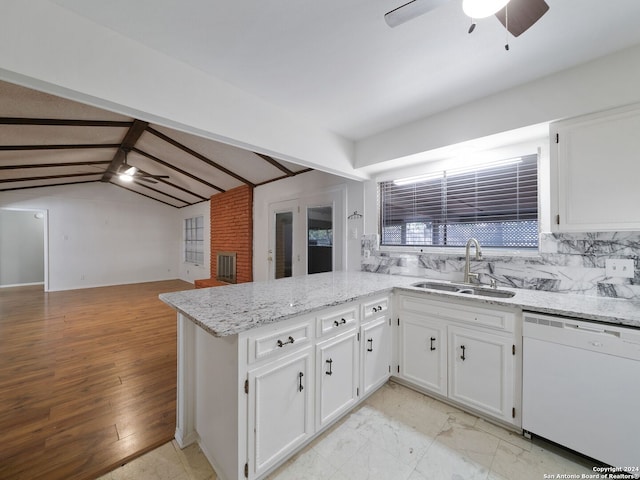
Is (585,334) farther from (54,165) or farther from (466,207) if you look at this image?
(54,165)

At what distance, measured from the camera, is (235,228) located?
5.41 m

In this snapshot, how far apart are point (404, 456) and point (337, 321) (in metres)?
0.87

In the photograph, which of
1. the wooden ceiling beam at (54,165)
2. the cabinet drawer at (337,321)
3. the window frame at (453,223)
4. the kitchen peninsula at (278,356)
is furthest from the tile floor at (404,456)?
the wooden ceiling beam at (54,165)

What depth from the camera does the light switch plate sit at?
1.67 metres

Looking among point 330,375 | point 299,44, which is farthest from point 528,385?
point 299,44

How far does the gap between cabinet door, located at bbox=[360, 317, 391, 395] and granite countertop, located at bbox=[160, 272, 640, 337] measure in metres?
0.30

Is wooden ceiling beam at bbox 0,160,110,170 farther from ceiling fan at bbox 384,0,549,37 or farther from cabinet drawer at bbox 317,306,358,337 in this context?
ceiling fan at bbox 384,0,549,37

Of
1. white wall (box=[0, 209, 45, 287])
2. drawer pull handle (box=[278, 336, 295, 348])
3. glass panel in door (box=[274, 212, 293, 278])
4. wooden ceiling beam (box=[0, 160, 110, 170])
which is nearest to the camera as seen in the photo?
drawer pull handle (box=[278, 336, 295, 348])

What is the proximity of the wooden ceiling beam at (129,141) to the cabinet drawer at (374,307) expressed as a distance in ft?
11.8

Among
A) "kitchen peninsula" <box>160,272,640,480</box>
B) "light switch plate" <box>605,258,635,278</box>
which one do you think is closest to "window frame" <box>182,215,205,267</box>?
"kitchen peninsula" <box>160,272,640,480</box>

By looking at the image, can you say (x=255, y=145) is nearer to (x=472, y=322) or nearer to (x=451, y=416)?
(x=472, y=322)

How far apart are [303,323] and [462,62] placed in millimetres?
1958

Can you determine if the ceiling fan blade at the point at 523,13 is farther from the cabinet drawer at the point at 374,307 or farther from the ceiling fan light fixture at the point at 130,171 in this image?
the ceiling fan light fixture at the point at 130,171

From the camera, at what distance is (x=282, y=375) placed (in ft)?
4.49
